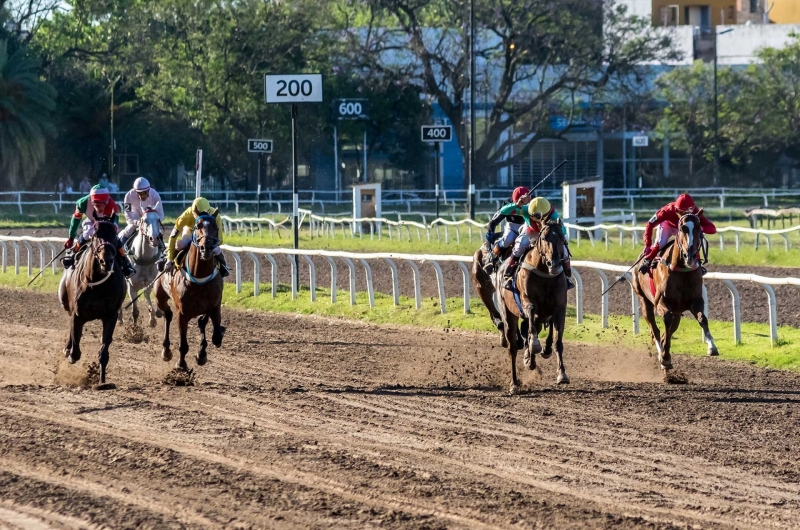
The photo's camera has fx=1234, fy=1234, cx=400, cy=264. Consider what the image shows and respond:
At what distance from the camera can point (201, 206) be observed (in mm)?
11797

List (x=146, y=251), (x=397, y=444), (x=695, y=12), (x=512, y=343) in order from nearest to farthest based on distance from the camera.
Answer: (x=397, y=444) < (x=512, y=343) < (x=146, y=251) < (x=695, y=12)

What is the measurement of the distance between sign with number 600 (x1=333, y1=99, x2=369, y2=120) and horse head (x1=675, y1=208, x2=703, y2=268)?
32.7 metres

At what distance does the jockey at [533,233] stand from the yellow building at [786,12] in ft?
229

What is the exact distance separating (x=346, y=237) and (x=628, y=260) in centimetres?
1003

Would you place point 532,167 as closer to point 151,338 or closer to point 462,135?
point 462,135

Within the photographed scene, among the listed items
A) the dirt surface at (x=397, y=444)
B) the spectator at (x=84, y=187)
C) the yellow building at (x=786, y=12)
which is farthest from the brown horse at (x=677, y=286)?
the yellow building at (x=786, y=12)

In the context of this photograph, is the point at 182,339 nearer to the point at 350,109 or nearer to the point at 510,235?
the point at 510,235

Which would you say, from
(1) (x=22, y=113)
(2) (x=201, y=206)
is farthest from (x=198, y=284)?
(1) (x=22, y=113)

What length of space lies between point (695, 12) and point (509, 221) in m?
64.0

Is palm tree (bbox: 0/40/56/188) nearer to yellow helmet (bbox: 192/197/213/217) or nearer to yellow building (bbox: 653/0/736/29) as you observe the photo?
yellow building (bbox: 653/0/736/29)

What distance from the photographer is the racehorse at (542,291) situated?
423 inches

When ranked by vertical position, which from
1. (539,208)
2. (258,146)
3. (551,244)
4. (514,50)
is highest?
(514,50)

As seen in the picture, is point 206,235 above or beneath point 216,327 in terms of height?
above

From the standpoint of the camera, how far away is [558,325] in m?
11.0
